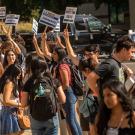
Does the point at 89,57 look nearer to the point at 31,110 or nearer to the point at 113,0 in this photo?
the point at 31,110

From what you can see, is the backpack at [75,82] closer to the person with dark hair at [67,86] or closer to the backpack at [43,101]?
the person with dark hair at [67,86]

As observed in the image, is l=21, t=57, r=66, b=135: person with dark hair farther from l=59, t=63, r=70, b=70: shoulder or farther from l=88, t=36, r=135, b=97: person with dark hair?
l=59, t=63, r=70, b=70: shoulder

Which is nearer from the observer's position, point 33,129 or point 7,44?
point 33,129

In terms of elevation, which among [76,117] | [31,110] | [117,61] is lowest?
[76,117]

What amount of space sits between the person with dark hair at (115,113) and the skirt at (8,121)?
2.74m

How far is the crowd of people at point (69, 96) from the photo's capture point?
4.43m

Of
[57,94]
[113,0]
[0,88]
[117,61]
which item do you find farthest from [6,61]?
[113,0]

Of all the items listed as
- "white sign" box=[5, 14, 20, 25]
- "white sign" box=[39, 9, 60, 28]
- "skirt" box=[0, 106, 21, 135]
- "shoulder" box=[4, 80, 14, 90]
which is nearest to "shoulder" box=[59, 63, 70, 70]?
"skirt" box=[0, 106, 21, 135]

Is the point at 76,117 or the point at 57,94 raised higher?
the point at 57,94

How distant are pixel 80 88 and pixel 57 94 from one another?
178cm

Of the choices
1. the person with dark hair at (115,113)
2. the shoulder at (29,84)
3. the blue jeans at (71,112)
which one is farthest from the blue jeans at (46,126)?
the blue jeans at (71,112)

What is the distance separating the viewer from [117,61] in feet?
19.4

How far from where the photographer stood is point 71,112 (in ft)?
26.0

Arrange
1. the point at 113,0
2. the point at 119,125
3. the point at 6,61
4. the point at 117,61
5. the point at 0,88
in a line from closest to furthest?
the point at 119,125 → the point at 117,61 → the point at 0,88 → the point at 6,61 → the point at 113,0
